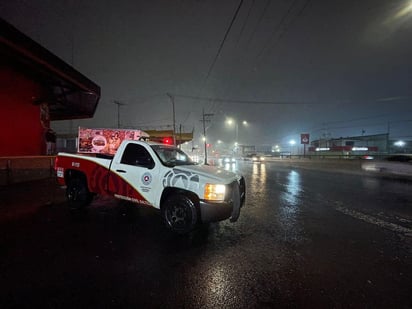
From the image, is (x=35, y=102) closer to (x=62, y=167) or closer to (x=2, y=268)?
(x=62, y=167)

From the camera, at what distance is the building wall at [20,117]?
11703 millimetres

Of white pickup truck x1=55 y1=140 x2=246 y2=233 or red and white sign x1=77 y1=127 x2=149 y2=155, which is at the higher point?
red and white sign x1=77 y1=127 x2=149 y2=155

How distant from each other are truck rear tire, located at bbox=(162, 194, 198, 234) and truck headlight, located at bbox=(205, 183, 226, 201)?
1.30 feet

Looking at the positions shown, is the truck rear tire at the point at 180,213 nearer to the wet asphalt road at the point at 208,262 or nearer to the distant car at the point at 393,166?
the wet asphalt road at the point at 208,262

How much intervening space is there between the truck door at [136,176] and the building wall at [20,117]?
11.7 meters

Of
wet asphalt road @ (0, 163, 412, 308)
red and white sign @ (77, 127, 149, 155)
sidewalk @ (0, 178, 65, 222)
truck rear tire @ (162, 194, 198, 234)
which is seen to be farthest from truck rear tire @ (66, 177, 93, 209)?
red and white sign @ (77, 127, 149, 155)

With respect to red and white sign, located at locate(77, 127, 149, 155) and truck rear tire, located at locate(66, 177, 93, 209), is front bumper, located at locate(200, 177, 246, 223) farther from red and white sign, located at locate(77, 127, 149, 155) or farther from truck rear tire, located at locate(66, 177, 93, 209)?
red and white sign, located at locate(77, 127, 149, 155)

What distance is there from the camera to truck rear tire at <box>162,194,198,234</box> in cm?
404

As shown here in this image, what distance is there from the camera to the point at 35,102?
13.9m

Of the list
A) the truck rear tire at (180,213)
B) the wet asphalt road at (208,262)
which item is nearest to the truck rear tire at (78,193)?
the wet asphalt road at (208,262)

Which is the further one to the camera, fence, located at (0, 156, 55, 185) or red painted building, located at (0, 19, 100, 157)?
red painted building, located at (0, 19, 100, 157)

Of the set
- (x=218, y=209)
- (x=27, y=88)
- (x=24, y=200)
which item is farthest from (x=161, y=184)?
(x=27, y=88)

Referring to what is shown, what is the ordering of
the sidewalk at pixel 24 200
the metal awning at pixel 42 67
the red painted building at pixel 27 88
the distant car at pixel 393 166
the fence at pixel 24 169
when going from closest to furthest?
the sidewalk at pixel 24 200
the metal awning at pixel 42 67
the fence at pixel 24 169
the red painted building at pixel 27 88
the distant car at pixel 393 166

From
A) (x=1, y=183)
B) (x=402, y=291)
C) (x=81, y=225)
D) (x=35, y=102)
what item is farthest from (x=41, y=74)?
(x=402, y=291)
